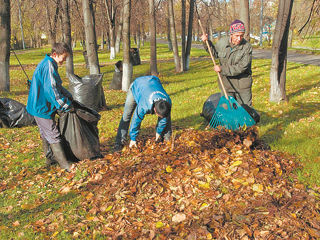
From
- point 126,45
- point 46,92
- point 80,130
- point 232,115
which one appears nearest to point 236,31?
point 232,115

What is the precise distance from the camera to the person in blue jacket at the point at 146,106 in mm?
3604

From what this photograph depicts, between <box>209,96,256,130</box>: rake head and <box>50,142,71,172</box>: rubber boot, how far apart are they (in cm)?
246

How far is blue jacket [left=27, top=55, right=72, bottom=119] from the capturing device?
370 centimetres

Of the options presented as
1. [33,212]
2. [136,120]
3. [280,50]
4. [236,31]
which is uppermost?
[236,31]

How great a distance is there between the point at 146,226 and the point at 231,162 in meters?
1.42

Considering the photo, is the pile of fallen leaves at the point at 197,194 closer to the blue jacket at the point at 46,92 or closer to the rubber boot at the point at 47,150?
the rubber boot at the point at 47,150

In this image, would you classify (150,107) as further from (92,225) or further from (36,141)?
(36,141)

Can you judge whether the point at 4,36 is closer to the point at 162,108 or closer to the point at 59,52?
the point at 59,52

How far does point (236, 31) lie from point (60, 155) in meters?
3.10

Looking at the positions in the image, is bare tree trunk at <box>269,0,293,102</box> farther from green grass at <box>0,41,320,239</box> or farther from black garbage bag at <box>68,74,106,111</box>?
black garbage bag at <box>68,74,106,111</box>

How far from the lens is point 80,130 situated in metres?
4.12

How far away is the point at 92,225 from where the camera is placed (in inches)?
118

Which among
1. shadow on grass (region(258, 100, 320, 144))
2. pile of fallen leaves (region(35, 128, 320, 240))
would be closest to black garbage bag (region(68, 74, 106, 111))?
pile of fallen leaves (region(35, 128, 320, 240))

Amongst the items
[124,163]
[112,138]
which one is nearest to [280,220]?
[124,163]
